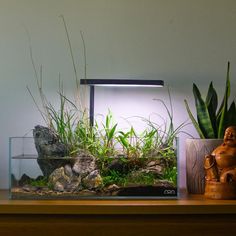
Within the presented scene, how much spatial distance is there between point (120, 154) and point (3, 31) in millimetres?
717

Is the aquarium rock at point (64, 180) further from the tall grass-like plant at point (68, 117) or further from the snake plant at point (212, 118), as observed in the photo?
the snake plant at point (212, 118)

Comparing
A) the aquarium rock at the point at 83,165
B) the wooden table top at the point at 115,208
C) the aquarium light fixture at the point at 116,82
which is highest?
the aquarium light fixture at the point at 116,82

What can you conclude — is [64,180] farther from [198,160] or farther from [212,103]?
[212,103]

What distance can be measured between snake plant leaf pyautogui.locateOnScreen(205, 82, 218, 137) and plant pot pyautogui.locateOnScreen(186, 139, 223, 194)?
0.06 meters

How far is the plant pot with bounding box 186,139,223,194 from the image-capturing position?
57.0 inches

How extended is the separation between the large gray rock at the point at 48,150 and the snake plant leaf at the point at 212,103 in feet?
1.72

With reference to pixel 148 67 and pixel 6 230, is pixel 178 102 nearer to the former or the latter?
pixel 148 67

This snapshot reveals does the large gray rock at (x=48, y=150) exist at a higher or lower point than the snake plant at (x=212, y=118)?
lower

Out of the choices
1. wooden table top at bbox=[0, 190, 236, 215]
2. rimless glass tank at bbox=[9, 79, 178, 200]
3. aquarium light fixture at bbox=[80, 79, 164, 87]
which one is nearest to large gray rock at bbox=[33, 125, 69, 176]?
rimless glass tank at bbox=[9, 79, 178, 200]

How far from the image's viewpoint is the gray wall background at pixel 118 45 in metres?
1.66

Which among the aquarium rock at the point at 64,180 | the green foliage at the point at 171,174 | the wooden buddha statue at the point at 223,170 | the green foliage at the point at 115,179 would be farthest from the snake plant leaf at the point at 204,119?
the aquarium rock at the point at 64,180

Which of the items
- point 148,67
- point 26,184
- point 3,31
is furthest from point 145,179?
point 3,31

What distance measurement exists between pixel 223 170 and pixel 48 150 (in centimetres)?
55

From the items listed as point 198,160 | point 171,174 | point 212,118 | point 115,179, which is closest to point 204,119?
point 212,118
